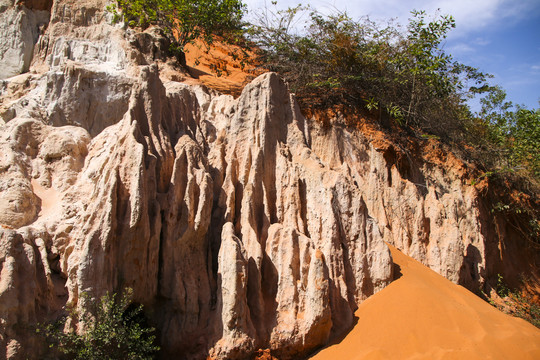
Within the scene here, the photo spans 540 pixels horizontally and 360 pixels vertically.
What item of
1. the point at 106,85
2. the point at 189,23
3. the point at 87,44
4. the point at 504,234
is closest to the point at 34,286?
the point at 106,85

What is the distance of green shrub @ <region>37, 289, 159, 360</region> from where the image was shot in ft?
21.0

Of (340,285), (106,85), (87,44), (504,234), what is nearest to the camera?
(340,285)

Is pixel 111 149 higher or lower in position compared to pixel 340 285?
higher

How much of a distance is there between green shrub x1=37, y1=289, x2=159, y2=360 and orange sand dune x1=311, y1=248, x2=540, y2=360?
2912mm

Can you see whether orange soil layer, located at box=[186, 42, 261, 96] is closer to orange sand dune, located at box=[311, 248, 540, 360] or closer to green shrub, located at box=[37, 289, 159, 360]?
orange sand dune, located at box=[311, 248, 540, 360]

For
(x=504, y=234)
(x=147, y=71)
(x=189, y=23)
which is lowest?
(x=504, y=234)

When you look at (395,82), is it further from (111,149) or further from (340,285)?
(111,149)

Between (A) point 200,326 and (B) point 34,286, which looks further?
(A) point 200,326

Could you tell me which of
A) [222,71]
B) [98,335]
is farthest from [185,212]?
[222,71]

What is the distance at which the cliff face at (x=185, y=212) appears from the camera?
7.08 m

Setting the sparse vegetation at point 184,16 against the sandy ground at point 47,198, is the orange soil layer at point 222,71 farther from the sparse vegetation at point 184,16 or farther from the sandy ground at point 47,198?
the sandy ground at point 47,198

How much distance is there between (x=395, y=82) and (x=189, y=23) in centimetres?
679

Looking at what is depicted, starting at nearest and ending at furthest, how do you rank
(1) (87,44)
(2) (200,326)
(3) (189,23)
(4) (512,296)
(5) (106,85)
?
(2) (200,326), (5) (106,85), (1) (87,44), (4) (512,296), (3) (189,23)

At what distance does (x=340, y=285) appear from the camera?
8.19 meters
